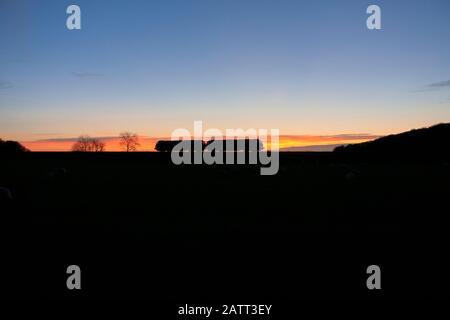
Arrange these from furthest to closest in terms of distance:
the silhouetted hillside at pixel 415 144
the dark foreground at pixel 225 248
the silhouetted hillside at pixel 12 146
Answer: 1. the silhouetted hillside at pixel 12 146
2. the silhouetted hillside at pixel 415 144
3. the dark foreground at pixel 225 248

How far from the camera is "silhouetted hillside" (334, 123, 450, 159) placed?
68294 millimetres

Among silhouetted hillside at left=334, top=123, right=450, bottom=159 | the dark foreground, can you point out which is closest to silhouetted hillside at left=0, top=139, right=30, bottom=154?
silhouetted hillside at left=334, top=123, right=450, bottom=159

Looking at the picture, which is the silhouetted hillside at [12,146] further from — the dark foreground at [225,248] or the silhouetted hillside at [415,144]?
the dark foreground at [225,248]

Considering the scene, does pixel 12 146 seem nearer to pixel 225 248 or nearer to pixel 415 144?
pixel 415 144

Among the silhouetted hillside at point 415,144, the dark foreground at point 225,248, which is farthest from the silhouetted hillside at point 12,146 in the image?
the dark foreground at point 225,248

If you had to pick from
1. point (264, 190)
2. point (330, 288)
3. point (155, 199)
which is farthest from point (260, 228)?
point (264, 190)

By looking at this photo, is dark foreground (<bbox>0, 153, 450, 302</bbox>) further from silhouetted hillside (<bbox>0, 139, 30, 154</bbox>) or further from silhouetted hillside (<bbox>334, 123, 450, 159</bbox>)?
silhouetted hillside (<bbox>0, 139, 30, 154</bbox>)

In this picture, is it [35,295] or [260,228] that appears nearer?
[35,295]

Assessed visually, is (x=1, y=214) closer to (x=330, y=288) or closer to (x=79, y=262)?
(x=79, y=262)

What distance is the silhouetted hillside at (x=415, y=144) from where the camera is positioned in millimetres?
68294

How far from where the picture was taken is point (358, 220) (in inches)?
442

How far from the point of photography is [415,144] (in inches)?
2995

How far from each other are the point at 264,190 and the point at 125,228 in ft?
29.6
